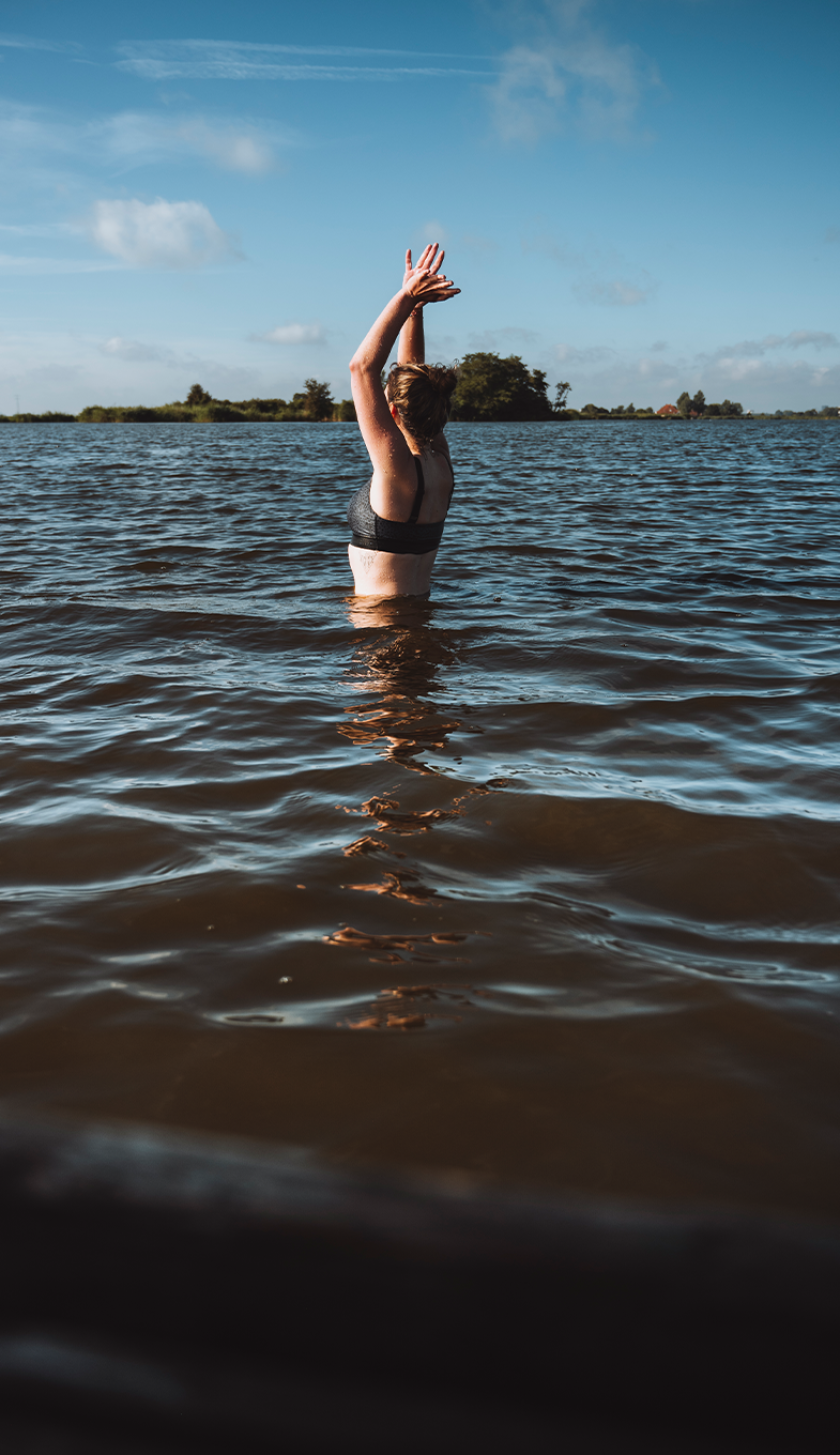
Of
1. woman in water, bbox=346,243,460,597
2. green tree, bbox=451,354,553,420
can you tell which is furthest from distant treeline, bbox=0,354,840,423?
woman in water, bbox=346,243,460,597

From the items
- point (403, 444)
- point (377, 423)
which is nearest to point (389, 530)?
point (403, 444)

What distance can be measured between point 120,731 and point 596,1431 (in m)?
4.15

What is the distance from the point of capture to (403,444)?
5.82m

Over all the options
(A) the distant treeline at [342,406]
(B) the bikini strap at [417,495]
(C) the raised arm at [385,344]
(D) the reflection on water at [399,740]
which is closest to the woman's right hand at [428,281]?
(C) the raised arm at [385,344]

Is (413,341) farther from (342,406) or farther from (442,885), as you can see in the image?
(342,406)

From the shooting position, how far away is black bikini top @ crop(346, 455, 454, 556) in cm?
634

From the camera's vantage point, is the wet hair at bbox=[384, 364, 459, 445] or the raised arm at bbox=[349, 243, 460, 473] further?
the wet hair at bbox=[384, 364, 459, 445]

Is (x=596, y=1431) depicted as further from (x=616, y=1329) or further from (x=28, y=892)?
(x=28, y=892)

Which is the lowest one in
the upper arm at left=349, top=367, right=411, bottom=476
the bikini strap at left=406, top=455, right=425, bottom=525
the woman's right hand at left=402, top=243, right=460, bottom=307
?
the bikini strap at left=406, top=455, right=425, bottom=525

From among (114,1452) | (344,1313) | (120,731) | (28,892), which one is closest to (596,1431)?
(344,1313)

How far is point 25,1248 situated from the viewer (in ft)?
2.12

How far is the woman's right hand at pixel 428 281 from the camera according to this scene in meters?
5.00

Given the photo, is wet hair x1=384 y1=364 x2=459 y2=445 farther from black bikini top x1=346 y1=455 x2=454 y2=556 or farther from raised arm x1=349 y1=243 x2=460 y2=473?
black bikini top x1=346 y1=455 x2=454 y2=556

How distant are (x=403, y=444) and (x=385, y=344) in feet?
2.51
